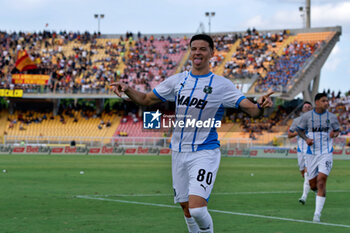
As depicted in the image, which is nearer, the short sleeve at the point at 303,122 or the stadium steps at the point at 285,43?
the short sleeve at the point at 303,122

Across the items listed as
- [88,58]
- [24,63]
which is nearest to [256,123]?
[88,58]

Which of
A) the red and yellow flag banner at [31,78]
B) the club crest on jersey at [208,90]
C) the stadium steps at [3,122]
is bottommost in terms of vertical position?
the stadium steps at [3,122]

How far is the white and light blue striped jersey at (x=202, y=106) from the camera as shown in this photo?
791 centimetres

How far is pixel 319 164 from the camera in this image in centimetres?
1334

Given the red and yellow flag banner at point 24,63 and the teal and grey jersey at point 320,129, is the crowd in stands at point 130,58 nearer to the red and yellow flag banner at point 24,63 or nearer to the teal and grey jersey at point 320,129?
the red and yellow flag banner at point 24,63

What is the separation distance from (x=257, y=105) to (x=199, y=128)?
865 millimetres

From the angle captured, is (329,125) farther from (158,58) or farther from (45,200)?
(158,58)

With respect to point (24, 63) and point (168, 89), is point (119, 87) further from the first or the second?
point (24, 63)

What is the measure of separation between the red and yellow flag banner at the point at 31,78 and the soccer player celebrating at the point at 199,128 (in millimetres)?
61797

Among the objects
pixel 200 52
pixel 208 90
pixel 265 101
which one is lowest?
pixel 265 101

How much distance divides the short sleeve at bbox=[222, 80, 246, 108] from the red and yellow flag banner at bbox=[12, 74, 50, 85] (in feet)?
203

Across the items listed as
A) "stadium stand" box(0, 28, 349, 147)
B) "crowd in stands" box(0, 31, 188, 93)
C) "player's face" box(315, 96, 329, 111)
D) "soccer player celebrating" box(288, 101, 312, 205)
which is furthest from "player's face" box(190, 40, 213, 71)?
→ "crowd in stands" box(0, 31, 188, 93)

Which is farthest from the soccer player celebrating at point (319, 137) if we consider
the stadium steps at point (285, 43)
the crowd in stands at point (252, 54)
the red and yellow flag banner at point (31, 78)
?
the red and yellow flag banner at point (31, 78)

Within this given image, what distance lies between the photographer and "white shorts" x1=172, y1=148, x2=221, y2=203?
774cm
